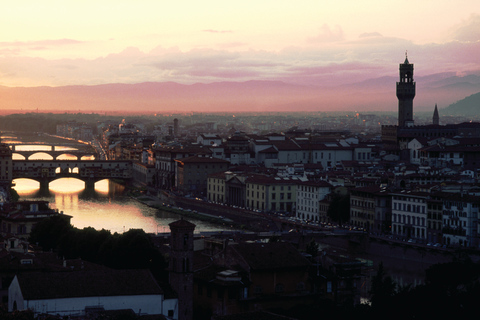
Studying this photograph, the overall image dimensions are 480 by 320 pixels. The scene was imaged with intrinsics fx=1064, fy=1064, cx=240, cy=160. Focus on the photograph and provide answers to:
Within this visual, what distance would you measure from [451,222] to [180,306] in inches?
512

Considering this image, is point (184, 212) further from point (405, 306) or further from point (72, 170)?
point (405, 306)

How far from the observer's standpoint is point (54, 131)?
161 meters

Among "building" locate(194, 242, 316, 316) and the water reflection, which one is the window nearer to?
"building" locate(194, 242, 316, 316)

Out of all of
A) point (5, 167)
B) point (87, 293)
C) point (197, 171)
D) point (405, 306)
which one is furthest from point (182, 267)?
point (5, 167)

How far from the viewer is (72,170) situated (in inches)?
2244

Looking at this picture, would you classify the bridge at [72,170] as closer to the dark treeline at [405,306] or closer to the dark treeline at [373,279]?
the dark treeline at [373,279]

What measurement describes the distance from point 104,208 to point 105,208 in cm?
4

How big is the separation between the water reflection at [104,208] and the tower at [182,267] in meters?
13.3

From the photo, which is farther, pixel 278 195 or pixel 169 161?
pixel 169 161

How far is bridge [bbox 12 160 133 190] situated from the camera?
53125mm

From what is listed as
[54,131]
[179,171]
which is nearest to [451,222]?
[179,171]

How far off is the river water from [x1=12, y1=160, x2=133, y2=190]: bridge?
0.47 m

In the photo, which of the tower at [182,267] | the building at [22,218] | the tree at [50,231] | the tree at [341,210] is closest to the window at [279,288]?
the tower at [182,267]

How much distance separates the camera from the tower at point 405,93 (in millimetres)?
55062
